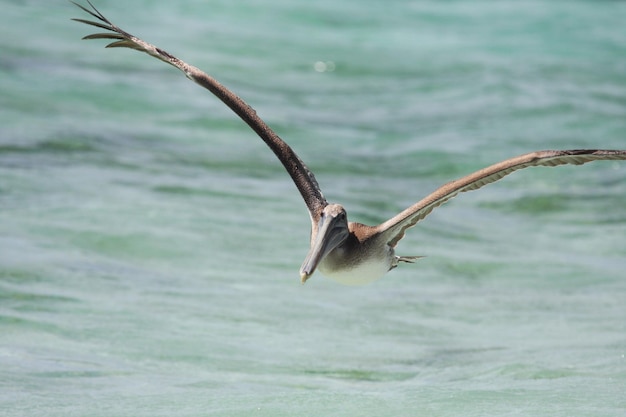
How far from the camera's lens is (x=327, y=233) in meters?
5.81

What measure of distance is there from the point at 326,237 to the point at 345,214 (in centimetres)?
41

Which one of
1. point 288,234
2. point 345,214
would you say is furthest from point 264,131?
point 288,234

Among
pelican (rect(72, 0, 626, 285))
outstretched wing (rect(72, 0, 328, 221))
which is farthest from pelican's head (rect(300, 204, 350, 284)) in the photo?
outstretched wing (rect(72, 0, 328, 221))

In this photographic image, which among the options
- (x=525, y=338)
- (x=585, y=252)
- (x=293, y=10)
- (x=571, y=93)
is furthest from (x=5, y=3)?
(x=525, y=338)

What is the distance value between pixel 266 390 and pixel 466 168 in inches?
364

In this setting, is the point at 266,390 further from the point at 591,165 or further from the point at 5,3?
the point at 5,3

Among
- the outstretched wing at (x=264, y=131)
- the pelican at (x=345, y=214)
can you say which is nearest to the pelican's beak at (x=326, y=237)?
the pelican at (x=345, y=214)

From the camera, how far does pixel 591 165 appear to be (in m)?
16.0

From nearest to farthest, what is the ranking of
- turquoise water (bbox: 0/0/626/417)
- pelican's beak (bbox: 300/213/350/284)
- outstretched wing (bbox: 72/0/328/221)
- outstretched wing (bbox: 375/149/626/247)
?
pelican's beak (bbox: 300/213/350/284)
outstretched wing (bbox: 375/149/626/247)
outstretched wing (bbox: 72/0/328/221)
turquoise water (bbox: 0/0/626/417)

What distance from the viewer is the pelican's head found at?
18.4 ft

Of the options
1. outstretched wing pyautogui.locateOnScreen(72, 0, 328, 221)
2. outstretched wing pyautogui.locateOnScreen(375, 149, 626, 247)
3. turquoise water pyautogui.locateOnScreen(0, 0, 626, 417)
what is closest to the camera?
outstretched wing pyautogui.locateOnScreen(375, 149, 626, 247)

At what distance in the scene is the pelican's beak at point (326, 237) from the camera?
5.55 meters

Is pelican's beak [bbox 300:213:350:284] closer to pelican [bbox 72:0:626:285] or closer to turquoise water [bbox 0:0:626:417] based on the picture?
pelican [bbox 72:0:626:285]

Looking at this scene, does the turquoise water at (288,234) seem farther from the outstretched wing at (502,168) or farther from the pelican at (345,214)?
the outstretched wing at (502,168)
